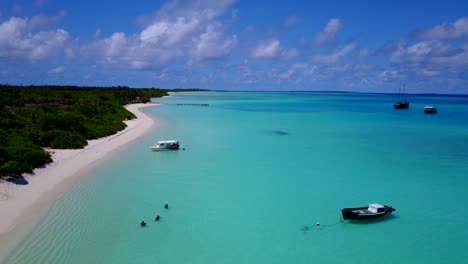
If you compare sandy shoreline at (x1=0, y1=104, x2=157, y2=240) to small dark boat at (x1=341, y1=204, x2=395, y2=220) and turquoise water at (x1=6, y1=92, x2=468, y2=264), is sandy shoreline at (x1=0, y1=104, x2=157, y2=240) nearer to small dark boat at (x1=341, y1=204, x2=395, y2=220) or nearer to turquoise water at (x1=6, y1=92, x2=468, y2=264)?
turquoise water at (x1=6, y1=92, x2=468, y2=264)

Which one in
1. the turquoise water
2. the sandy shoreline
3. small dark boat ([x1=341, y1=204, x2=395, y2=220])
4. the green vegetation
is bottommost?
the turquoise water

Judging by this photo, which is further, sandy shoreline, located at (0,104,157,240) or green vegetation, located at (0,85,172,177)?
green vegetation, located at (0,85,172,177)

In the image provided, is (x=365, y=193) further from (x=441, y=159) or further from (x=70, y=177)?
(x=70, y=177)

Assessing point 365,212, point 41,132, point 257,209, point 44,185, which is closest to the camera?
point 365,212

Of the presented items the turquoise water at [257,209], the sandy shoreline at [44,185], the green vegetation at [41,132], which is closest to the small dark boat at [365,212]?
the turquoise water at [257,209]

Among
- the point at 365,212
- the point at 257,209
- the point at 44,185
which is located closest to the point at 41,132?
the point at 44,185

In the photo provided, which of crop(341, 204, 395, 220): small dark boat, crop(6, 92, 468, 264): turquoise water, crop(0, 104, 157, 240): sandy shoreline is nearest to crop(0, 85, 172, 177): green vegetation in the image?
crop(0, 104, 157, 240): sandy shoreline

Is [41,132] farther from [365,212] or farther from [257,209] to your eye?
[365,212]
